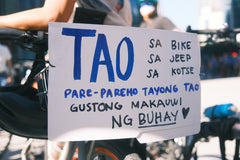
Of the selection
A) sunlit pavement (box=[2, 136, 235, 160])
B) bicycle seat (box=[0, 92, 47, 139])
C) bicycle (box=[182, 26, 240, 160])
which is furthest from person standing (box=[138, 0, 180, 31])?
bicycle seat (box=[0, 92, 47, 139])

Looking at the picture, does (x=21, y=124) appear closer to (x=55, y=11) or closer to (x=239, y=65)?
(x=55, y=11)

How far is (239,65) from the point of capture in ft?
69.6

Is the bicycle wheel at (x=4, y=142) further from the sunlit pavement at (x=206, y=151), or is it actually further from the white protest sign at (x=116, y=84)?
the white protest sign at (x=116, y=84)

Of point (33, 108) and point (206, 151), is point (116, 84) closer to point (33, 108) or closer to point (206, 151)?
point (33, 108)

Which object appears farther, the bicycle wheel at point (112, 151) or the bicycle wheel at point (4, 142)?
the bicycle wheel at point (4, 142)

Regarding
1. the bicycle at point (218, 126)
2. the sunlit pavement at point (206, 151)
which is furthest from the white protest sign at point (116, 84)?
the sunlit pavement at point (206, 151)

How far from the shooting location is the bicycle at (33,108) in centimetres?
130

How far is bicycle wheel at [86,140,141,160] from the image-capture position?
1.35 meters

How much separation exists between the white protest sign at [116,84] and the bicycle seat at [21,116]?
307 millimetres

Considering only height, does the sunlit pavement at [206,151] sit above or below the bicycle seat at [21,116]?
below

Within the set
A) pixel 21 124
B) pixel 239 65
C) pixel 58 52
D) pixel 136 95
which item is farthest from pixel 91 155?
pixel 239 65

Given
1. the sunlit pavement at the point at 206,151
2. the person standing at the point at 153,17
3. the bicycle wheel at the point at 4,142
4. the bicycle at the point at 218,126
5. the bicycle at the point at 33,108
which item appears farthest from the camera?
the sunlit pavement at the point at 206,151

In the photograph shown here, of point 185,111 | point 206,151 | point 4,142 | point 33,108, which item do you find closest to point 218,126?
point 185,111

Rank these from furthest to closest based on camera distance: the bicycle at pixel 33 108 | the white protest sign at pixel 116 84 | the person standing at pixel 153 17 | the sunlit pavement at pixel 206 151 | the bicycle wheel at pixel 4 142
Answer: the sunlit pavement at pixel 206 151
the person standing at pixel 153 17
the bicycle wheel at pixel 4 142
the bicycle at pixel 33 108
the white protest sign at pixel 116 84
